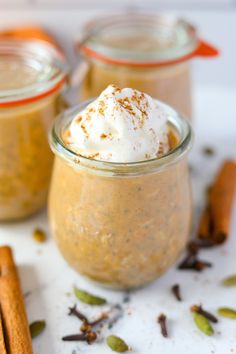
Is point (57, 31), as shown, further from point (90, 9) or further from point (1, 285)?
point (1, 285)

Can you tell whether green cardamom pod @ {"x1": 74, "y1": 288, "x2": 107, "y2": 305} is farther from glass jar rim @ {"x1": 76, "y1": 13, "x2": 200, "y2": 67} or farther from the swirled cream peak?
glass jar rim @ {"x1": 76, "y1": 13, "x2": 200, "y2": 67}

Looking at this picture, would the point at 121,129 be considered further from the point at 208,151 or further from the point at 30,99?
the point at 208,151

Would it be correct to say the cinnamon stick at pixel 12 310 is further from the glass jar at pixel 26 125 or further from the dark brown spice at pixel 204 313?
the dark brown spice at pixel 204 313

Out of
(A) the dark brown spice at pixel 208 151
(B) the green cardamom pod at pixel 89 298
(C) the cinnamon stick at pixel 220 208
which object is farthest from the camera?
(A) the dark brown spice at pixel 208 151

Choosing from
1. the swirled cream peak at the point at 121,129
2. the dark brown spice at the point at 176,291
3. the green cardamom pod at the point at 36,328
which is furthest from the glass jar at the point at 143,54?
the green cardamom pod at the point at 36,328

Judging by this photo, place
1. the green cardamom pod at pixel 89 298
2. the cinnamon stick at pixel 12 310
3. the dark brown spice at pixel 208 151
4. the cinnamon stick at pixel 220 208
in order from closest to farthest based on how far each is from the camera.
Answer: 1. the cinnamon stick at pixel 12 310
2. the green cardamom pod at pixel 89 298
3. the cinnamon stick at pixel 220 208
4. the dark brown spice at pixel 208 151

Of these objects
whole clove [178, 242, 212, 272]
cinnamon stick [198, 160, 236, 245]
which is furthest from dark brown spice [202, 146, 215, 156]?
whole clove [178, 242, 212, 272]

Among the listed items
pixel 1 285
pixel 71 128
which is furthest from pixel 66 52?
pixel 1 285
